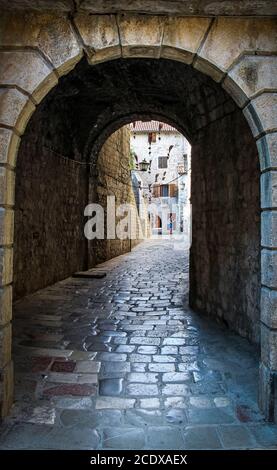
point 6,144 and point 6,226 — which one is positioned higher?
point 6,144

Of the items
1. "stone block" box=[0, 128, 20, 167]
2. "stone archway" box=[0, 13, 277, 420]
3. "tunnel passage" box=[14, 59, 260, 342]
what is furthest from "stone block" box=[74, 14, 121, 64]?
"tunnel passage" box=[14, 59, 260, 342]

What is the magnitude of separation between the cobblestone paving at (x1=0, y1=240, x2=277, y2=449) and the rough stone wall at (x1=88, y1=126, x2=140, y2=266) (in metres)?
4.82

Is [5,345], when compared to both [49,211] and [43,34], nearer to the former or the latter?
[43,34]

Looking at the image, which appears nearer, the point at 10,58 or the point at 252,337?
the point at 10,58

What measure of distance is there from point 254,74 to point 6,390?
275cm

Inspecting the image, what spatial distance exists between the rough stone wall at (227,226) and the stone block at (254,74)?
4.40ft

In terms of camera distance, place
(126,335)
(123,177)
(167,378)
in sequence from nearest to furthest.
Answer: (167,378), (126,335), (123,177)

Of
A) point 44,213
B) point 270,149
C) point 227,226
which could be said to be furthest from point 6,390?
point 44,213

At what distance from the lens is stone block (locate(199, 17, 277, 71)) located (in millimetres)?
2377

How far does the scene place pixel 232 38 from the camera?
2381 mm

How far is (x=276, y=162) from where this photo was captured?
2320mm
